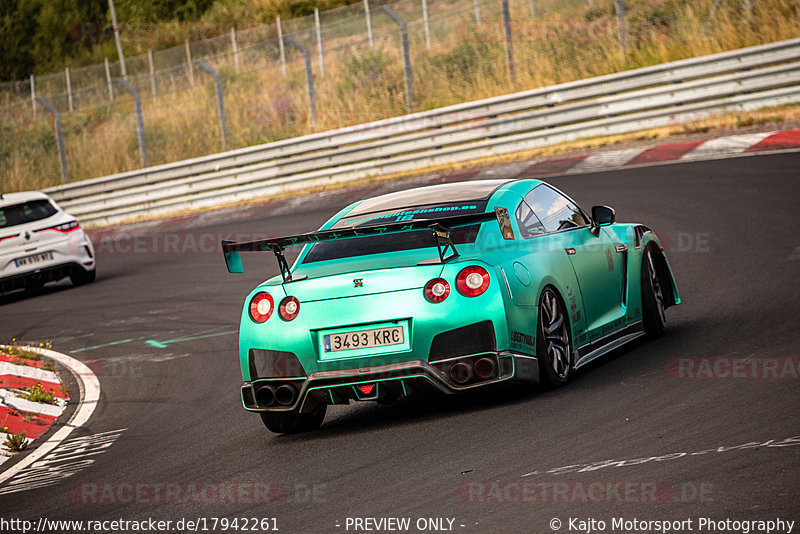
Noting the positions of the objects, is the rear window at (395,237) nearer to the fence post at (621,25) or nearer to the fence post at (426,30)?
the fence post at (621,25)

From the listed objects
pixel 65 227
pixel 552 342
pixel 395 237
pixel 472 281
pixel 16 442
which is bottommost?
pixel 65 227

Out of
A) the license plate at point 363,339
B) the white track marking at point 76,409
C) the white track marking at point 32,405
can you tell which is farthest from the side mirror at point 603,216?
the white track marking at point 32,405

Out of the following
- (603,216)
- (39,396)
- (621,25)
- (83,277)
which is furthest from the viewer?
(621,25)

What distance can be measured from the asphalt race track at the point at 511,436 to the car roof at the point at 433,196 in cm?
130

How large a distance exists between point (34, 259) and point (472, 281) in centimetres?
1096

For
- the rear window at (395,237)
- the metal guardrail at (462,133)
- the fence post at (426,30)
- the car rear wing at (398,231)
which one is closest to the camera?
the car rear wing at (398,231)

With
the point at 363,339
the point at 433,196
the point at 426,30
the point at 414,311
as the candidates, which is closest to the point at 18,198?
the point at 433,196

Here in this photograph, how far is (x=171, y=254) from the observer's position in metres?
18.4

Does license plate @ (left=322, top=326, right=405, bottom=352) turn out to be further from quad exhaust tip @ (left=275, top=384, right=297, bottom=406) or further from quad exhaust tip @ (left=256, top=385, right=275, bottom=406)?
quad exhaust tip @ (left=256, top=385, right=275, bottom=406)

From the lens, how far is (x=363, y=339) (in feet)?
20.7

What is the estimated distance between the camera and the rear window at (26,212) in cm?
1591

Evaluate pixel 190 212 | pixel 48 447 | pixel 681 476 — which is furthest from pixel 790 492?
pixel 190 212

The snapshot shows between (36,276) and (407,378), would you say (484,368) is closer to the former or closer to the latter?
(407,378)

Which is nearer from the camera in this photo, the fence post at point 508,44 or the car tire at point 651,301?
the car tire at point 651,301
